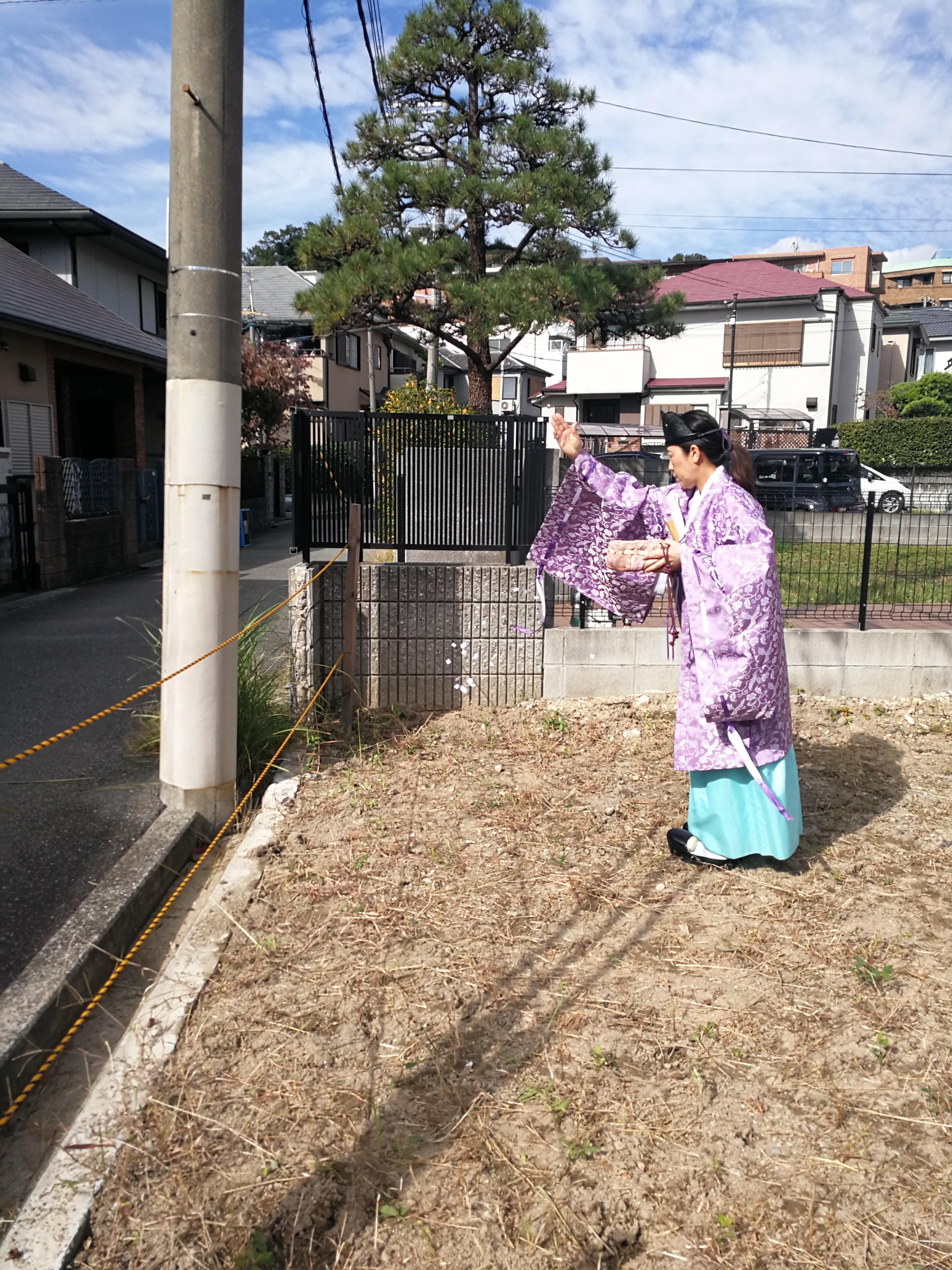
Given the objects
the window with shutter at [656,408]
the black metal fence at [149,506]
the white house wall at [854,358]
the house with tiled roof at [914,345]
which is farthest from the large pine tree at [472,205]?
the house with tiled roof at [914,345]

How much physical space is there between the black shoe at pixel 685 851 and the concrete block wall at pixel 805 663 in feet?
7.01

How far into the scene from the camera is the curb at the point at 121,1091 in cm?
210

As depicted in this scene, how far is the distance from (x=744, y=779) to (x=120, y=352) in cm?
1427

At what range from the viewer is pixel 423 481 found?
6055 millimetres

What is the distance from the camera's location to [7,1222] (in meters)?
2.18

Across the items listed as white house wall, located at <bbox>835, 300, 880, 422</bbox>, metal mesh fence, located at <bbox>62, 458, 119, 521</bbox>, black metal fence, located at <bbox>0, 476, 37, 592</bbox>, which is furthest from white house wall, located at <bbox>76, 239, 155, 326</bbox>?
white house wall, located at <bbox>835, 300, 880, 422</bbox>

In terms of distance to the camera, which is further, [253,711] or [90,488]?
[90,488]

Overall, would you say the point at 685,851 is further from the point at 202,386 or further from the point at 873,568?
the point at 873,568

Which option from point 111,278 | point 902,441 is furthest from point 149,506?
point 902,441

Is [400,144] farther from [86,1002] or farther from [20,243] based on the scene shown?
[86,1002]

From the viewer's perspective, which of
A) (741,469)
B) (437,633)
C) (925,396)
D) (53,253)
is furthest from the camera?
(925,396)

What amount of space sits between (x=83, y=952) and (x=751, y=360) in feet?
118

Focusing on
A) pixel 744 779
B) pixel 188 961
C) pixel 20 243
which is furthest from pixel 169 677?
pixel 20 243

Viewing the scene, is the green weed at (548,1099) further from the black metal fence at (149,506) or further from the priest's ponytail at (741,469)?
the black metal fence at (149,506)
